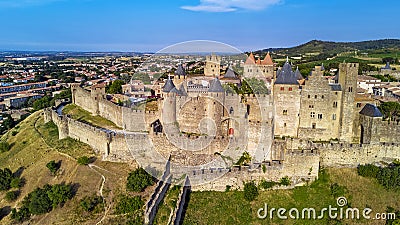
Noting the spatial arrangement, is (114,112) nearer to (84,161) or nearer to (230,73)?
(84,161)

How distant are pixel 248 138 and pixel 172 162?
14.2 ft

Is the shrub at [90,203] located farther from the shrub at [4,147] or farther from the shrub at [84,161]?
the shrub at [4,147]

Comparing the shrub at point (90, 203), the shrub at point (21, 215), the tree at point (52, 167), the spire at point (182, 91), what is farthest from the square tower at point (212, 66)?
the shrub at point (21, 215)

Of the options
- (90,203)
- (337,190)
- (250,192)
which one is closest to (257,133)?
(250,192)

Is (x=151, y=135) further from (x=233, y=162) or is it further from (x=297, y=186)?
(x=297, y=186)

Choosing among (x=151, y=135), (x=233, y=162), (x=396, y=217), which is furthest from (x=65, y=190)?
(x=396, y=217)

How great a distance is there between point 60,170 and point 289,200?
14186 mm

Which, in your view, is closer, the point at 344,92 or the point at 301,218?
the point at 301,218

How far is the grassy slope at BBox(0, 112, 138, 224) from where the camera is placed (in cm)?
1742

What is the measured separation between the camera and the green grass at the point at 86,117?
26672 mm

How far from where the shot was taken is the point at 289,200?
15.7m

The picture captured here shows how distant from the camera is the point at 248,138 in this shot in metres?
18.7

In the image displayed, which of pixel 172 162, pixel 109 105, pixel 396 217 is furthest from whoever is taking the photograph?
pixel 109 105

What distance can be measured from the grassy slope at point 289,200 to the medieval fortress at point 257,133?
23.7 inches
